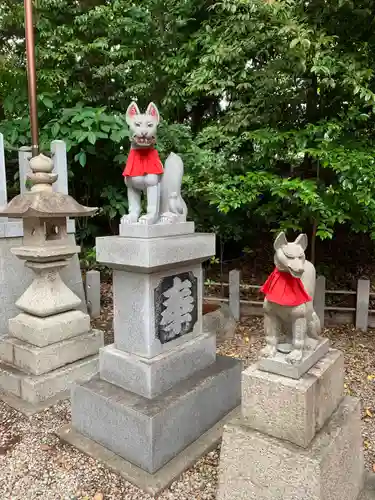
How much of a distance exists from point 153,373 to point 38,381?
1.61 meters

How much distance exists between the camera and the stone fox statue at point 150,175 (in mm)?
3156

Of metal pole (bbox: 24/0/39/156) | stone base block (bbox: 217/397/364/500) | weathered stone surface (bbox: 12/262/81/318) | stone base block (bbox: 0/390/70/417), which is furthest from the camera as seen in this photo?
metal pole (bbox: 24/0/39/156)

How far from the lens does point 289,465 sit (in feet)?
7.16

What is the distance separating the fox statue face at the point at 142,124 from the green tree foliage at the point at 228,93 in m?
2.01

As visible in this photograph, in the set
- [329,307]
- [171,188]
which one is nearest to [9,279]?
[171,188]

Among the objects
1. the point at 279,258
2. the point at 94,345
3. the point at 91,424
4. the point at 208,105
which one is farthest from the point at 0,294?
the point at 208,105

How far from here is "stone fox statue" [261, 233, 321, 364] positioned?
90.6 inches

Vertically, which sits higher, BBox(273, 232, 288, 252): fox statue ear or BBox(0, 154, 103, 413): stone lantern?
BBox(273, 232, 288, 252): fox statue ear

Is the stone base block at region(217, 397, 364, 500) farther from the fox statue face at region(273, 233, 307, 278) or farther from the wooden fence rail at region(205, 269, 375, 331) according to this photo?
the wooden fence rail at region(205, 269, 375, 331)

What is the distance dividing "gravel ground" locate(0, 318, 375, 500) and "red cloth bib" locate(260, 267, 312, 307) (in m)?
1.55

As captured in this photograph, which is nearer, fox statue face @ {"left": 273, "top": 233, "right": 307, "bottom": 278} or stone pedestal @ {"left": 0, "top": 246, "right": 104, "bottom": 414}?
fox statue face @ {"left": 273, "top": 233, "right": 307, "bottom": 278}

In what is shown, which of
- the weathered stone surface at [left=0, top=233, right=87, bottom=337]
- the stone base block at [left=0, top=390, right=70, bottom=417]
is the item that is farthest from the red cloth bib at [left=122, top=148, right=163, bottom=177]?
the weathered stone surface at [left=0, top=233, right=87, bottom=337]

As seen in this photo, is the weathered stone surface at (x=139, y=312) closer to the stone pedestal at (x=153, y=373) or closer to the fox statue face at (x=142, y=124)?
the stone pedestal at (x=153, y=373)

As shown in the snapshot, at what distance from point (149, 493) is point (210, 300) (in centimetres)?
399
